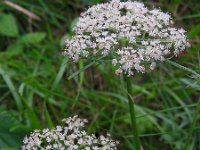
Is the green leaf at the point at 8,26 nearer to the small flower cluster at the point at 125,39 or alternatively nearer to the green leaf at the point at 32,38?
the green leaf at the point at 32,38

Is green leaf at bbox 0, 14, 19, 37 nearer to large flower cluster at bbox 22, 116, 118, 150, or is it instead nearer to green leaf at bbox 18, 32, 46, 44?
green leaf at bbox 18, 32, 46, 44

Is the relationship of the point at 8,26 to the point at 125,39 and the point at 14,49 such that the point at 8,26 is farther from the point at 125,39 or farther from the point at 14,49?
the point at 125,39

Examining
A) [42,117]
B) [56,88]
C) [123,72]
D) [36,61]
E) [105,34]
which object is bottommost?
[123,72]

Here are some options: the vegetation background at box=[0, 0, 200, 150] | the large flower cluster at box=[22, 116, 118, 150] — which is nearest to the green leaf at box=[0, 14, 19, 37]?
the vegetation background at box=[0, 0, 200, 150]

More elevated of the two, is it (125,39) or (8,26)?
(8,26)

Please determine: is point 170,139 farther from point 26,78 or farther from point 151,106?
point 26,78

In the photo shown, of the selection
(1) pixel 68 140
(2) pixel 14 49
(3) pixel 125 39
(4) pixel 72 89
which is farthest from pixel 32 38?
(3) pixel 125 39

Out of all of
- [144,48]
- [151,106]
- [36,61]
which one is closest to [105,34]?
[144,48]
